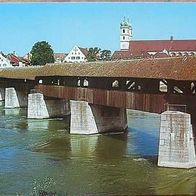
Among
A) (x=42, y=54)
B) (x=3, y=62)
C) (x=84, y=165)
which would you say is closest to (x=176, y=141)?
(x=84, y=165)

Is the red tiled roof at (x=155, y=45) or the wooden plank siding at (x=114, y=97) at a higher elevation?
the red tiled roof at (x=155, y=45)

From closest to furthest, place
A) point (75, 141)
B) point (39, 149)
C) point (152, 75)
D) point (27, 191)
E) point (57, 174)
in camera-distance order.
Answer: point (27, 191), point (57, 174), point (152, 75), point (39, 149), point (75, 141)

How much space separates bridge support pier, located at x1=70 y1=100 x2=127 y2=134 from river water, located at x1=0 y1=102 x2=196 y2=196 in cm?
43

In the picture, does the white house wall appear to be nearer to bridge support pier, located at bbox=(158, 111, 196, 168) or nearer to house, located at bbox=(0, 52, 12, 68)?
house, located at bbox=(0, 52, 12, 68)

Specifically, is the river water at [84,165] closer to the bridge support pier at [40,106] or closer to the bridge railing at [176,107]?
the bridge railing at [176,107]

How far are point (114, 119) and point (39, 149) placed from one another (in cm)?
405

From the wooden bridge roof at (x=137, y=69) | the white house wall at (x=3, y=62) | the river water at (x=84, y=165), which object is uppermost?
the white house wall at (x=3, y=62)

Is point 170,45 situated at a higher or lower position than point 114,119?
higher

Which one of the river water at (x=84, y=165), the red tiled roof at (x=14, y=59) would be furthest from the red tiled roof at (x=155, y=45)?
the river water at (x=84, y=165)

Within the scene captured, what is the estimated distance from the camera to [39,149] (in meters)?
12.9

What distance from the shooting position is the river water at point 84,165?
8.16 m

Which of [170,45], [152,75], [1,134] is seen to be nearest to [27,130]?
[1,134]

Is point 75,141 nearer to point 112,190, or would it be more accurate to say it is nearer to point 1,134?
point 1,134

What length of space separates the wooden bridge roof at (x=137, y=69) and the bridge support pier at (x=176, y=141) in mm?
979
